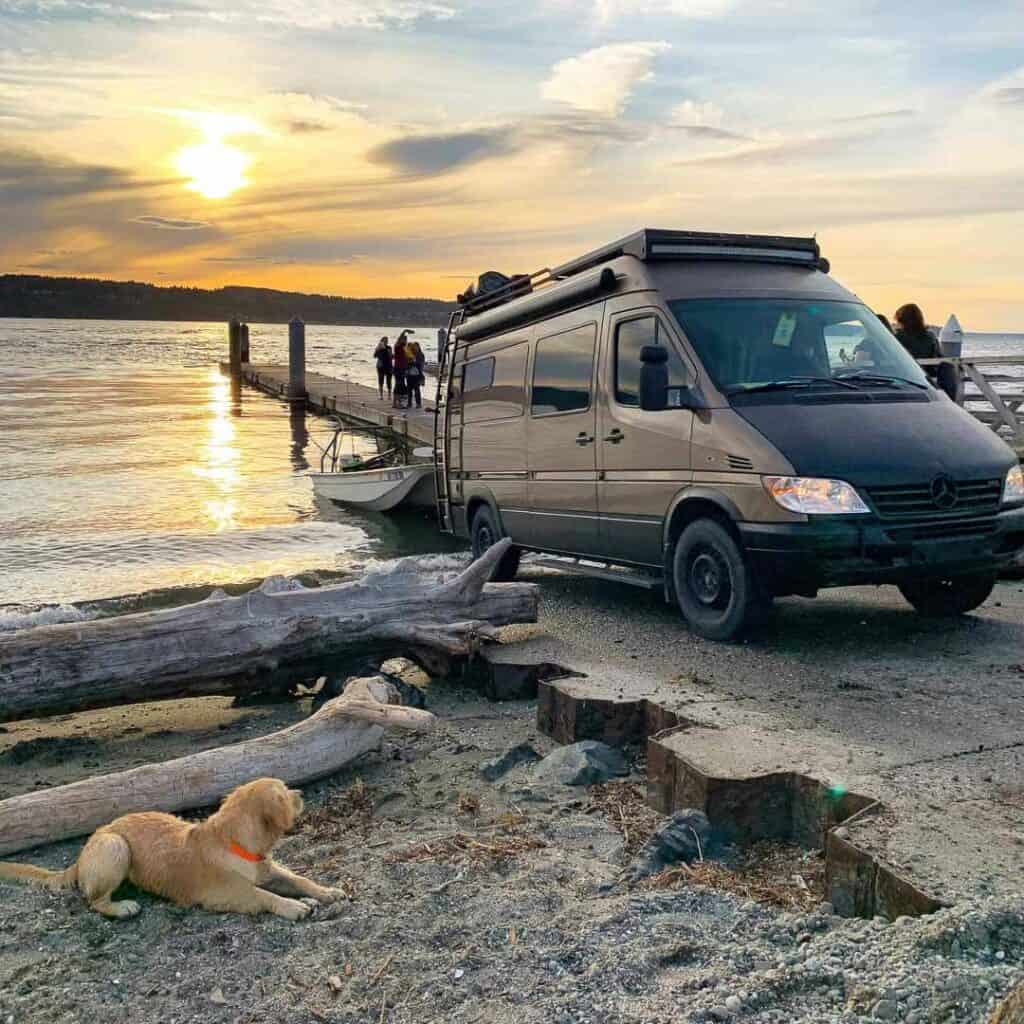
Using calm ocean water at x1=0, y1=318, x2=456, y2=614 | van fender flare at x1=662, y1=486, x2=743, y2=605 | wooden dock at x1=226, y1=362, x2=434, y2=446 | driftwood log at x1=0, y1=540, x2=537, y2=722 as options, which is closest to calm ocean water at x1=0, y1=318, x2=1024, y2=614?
calm ocean water at x1=0, y1=318, x2=456, y2=614

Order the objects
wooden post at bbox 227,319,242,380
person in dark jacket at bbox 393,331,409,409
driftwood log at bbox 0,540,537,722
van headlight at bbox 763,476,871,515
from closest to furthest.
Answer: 1. driftwood log at bbox 0,540,537,722
2. van headlight at bbox 763,476,871,515
3. person in dark jacket at bbox 393,331,409,409
4. wooden post at bbox 227,319,242,380

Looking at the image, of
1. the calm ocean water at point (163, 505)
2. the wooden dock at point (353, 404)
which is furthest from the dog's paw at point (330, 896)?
the wooden dock at point (353, 404)

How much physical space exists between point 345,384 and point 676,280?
33.8 m

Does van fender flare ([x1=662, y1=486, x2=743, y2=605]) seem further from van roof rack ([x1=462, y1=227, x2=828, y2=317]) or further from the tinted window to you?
the tinted window

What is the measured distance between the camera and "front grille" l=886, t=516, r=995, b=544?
7.09m

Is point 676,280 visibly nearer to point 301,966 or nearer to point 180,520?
point 301,966

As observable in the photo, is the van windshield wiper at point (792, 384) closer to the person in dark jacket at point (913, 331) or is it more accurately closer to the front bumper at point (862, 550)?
the front bumper at point (862, 550)

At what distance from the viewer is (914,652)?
7.46 m

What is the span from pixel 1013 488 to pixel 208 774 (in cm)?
544

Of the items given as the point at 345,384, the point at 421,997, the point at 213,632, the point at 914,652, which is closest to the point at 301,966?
the point at 421,997

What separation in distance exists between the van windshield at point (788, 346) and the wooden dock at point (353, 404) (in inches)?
515

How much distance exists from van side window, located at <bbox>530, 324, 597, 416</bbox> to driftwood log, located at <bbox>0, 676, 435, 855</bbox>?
3.53 meters

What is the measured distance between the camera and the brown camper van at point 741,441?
7070 millimetres

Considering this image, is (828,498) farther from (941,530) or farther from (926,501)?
(941,530)
